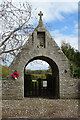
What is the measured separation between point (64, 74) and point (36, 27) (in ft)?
12.4

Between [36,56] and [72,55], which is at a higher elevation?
[72,55]

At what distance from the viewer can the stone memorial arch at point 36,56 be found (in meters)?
10.1

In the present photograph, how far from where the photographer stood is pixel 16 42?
353 inches

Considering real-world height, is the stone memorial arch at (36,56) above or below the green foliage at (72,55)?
below

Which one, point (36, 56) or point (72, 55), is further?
point (72, 55)

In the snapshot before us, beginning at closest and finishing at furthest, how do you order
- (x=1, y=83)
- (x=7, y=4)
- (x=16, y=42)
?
1. (x=7, y=4)
2. (x=16, y=42)
3. (x=1, y=83)

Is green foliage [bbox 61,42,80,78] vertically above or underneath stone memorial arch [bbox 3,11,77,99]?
above

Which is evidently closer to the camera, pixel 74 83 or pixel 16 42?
pixel 16 42

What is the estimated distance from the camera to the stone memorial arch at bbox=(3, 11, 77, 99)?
1005 centimetres

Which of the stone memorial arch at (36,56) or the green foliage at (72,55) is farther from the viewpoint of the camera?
the green foliage at (72,55)

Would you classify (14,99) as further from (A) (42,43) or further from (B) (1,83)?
(A) (42,43)

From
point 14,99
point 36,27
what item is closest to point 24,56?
point 36,27

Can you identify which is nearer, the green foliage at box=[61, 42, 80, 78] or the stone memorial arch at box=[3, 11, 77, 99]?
the stone memorial arch at box=[3, 11, 77, 99]

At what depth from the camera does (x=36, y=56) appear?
33.9 ft
